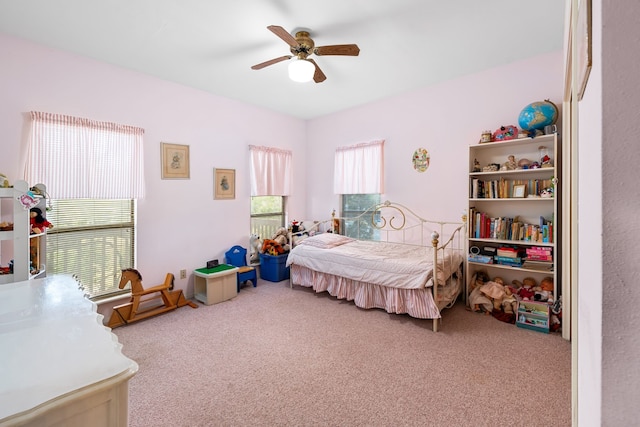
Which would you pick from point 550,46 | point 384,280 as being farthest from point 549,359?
point 550,46

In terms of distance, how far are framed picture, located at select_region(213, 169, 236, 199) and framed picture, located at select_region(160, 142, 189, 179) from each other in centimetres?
40

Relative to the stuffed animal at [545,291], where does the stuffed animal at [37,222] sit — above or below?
above

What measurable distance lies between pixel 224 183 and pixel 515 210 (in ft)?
11.9

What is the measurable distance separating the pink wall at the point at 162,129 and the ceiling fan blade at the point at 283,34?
6.33 feet

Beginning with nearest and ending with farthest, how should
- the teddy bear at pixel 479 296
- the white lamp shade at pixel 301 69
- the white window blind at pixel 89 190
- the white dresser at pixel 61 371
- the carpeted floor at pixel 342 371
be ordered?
the white dresser at pixel 61 371
the carpeted floor at pixel 342 371
the white lamp shade at pixel 301 69
the white window blind at pixel 89 190
the teddy bear at pixel 479 296

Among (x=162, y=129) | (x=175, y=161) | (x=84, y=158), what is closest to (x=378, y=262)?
(x=175, y=161)

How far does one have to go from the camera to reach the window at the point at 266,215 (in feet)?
14.8

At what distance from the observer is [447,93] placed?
3.54 m

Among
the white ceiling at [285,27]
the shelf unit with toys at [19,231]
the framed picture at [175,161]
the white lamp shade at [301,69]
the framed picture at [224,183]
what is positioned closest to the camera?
the shelf unit with toys at [19,231]

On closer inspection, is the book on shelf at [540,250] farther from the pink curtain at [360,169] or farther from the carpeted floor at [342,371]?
the pink curtain at [360,169]

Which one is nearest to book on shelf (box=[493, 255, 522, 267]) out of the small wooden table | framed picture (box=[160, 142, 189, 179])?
the small wooden table

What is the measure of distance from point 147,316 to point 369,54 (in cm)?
352

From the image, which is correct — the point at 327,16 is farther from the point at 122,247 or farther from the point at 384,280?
the point at 122,247

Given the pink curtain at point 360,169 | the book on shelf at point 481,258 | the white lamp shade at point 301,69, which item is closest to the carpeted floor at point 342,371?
the book on shelf at point 481,258
